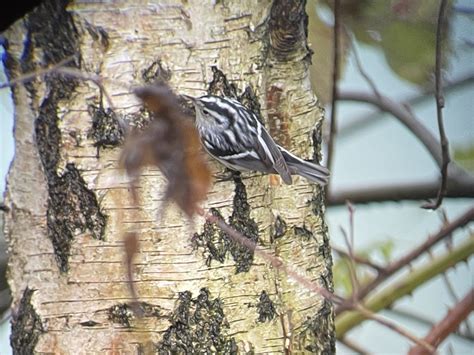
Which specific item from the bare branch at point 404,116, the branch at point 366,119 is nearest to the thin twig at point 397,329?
the bare branch at point 404,116

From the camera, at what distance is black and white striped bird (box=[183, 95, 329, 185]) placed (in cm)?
153

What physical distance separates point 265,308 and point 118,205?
12.6 inches

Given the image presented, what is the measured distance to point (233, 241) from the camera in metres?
1.53

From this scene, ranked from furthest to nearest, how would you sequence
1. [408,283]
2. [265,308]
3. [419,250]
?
[408,283] → [419,250] → [265,308]

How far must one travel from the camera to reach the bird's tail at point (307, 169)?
163 cm

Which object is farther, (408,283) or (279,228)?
(408,283)

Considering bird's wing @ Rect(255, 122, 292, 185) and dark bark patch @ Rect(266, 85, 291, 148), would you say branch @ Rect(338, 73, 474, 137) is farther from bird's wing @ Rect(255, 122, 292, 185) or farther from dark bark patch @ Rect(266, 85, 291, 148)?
bird's wing @ Rect(255, 122, 292, 185)

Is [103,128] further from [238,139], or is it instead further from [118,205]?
[238,139]

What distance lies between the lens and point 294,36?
1652 mm

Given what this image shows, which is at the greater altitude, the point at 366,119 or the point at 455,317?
the point at 366,119

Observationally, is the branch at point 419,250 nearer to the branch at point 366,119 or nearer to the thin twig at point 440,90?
the thin twig at point 440,90

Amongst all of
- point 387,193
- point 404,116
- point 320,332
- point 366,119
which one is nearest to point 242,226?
point 320,332

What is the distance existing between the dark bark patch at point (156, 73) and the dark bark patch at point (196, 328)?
14.1 inches

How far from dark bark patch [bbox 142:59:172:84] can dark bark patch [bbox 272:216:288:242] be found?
0.34 m
